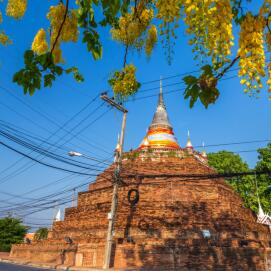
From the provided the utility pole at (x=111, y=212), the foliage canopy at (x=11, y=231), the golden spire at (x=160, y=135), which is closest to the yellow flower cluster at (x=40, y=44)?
the utility pole at (x=111, y=212)

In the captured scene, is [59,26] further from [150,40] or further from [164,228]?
[164,228]

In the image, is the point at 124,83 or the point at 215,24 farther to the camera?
the point at 124,83

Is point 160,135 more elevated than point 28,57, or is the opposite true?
point 160,135

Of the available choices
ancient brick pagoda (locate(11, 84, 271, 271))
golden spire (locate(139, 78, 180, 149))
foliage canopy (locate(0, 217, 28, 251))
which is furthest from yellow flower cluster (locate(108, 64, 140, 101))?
foliage canopy (locate(0, 217, 28, 251))

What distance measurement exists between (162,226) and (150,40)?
17.3m

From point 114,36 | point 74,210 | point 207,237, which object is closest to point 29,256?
point 74,210

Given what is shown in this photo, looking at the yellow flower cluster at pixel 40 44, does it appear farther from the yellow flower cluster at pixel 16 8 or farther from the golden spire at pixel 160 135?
the golden spire at pixel 160 135

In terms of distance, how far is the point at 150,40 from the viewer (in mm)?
4562

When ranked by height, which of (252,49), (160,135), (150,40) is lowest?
(252,49)

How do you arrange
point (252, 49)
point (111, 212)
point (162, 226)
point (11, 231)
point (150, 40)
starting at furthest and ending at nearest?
point (11, 231)
point (162, 226)
point (111, 212)
point (150, 40)
point (252, 49)

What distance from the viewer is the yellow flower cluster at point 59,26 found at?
154 inches

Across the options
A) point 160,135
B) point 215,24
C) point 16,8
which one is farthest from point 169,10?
point 160,135

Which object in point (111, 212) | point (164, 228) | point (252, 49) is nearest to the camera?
point (252, 49)

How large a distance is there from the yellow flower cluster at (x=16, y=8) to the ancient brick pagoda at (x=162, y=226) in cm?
1234
